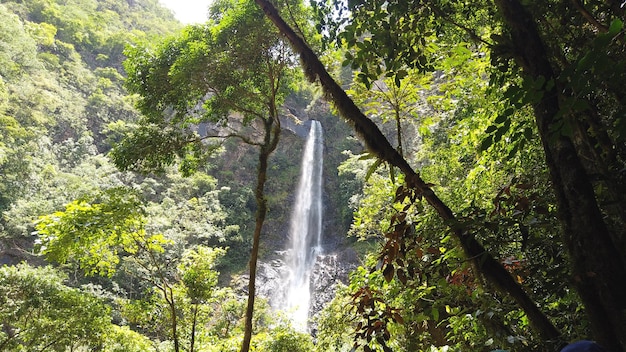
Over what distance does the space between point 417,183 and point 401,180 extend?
56.8 inches

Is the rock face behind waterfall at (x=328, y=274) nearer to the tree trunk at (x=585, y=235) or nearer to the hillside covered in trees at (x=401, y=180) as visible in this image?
the hillside covered in trees at (x=401, y=180)

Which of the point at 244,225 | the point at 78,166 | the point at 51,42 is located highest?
the point at 51,42

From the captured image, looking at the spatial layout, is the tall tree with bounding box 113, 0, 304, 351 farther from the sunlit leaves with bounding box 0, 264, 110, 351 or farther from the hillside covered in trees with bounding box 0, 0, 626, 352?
the sunlit leaves with bounding box 0, 264, 110, 351

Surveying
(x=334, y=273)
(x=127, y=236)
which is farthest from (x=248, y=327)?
(x=334, y=273)

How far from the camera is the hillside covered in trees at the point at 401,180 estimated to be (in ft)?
3.20

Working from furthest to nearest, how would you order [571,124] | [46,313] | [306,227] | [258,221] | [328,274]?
1. [306,227]
2. [328,274]
3. [46,313]
4. [258,221]
5. [571,124]

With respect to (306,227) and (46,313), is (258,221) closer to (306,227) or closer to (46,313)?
(46,313)

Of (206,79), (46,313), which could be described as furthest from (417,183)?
(46,313)

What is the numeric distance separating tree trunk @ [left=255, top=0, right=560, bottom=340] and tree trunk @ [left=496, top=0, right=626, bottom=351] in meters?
0.25

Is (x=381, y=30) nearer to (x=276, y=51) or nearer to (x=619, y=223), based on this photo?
(x=619, y=223)

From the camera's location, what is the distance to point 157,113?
4191mm

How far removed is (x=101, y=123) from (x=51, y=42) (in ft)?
18.4

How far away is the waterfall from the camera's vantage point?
17109mm

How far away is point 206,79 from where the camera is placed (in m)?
4.16
